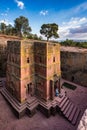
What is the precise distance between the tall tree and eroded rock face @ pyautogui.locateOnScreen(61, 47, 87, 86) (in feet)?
60.3

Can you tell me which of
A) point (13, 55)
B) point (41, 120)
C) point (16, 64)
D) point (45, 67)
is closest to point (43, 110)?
point (41, 120)

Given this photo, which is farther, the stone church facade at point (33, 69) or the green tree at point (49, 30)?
the green tree at point (49, 30)

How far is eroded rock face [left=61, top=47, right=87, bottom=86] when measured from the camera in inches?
710

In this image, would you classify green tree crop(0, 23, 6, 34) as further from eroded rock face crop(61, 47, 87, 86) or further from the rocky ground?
the rocky ground

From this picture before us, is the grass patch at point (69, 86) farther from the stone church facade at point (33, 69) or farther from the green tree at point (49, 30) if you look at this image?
the green tree at point (49, 30)

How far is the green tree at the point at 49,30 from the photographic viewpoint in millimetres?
33203

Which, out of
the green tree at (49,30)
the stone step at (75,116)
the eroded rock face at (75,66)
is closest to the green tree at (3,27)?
the green tree at (49,30)

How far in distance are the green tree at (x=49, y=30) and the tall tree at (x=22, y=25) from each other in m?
4.88

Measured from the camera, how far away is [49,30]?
33969mm

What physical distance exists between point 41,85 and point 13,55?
5.04m

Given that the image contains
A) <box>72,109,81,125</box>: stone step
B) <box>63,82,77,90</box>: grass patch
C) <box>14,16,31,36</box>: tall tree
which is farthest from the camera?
<box>14,16,31,36</box>: tall tree

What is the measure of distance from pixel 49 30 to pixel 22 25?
9084 millimetres

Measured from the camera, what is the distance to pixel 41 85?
12117 millimetres

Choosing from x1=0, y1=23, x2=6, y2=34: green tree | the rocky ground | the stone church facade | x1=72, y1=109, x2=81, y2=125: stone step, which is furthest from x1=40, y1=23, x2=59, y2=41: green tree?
the rocky ground
